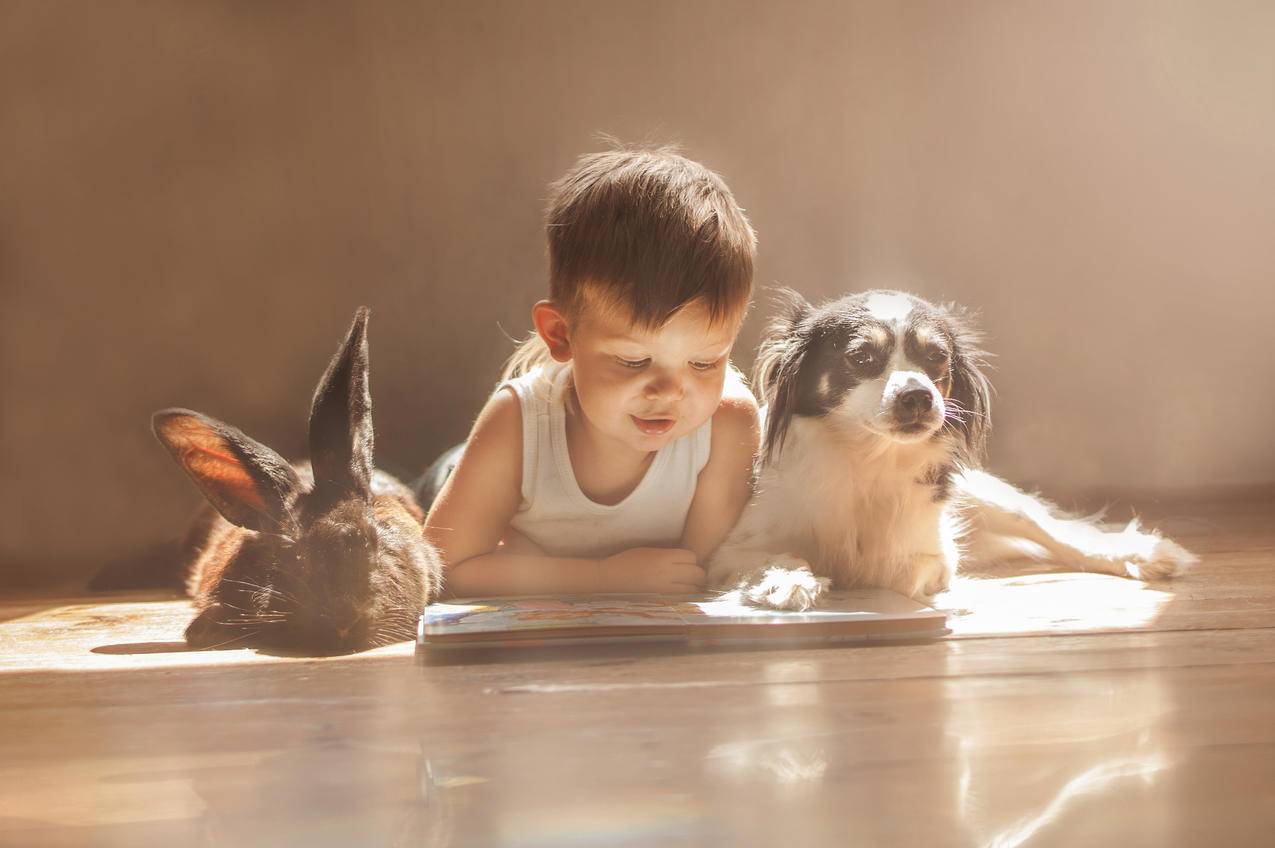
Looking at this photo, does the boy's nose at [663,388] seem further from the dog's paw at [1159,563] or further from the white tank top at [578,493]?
the dog's paw at [1159,563]

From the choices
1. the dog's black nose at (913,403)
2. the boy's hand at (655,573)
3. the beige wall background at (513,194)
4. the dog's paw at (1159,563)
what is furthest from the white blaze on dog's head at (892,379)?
the beige wall background at (513,194)

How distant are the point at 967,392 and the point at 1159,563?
1.46 feet

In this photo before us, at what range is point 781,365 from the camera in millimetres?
1490

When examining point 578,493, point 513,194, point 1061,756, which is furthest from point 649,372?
point 513,194

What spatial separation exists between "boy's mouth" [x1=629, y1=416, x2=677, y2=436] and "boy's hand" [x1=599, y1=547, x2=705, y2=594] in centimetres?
19

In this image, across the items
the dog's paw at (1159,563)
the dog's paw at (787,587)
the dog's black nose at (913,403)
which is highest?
the dog's black nose at (913,403)

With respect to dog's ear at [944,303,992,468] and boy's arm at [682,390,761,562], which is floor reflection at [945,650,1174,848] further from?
boy's arm at [682,390,761,562]

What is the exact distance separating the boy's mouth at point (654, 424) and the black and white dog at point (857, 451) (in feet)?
0.52

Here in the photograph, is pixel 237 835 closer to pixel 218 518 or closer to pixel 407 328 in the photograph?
pixel 218 518

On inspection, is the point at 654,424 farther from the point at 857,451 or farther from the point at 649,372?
the point at 857,451

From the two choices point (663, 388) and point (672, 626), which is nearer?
point (672, 626)

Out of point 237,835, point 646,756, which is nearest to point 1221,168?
point 646,756

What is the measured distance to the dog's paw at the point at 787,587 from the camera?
1324 millimetres

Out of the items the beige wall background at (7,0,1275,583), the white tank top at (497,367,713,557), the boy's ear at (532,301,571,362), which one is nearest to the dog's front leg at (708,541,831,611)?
the white tank top at (497,367,713,557)
